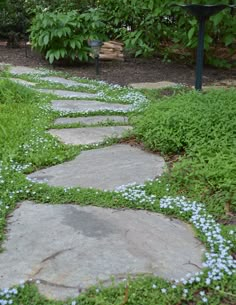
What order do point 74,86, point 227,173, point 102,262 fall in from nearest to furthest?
1. point 102,262
2. point 227,173
3. point 74,86

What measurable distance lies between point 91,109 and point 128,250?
7.00 ft

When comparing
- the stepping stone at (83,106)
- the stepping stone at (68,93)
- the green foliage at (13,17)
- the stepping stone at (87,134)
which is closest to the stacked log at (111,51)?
the stepping stone at (68,93)

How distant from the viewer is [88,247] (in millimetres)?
1631

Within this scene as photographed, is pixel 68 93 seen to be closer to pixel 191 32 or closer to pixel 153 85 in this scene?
pixel 153 85

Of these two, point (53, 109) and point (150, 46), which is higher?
point (150, 46)

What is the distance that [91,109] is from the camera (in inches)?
142

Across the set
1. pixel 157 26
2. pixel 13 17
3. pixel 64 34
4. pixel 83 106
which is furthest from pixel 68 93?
pixel 13 17

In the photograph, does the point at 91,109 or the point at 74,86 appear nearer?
the point at 91,109

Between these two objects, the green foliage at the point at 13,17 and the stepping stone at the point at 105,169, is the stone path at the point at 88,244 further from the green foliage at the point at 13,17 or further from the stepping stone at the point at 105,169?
the green foliage at the point at 13,17

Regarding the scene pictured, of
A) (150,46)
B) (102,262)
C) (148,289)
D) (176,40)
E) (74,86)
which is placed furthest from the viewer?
(150,46)

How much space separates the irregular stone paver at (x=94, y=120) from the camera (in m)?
3.26

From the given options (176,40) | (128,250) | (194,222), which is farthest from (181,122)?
(176,40)

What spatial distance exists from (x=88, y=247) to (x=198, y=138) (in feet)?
3.81

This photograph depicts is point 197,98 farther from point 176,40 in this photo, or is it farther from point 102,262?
point 176,40
